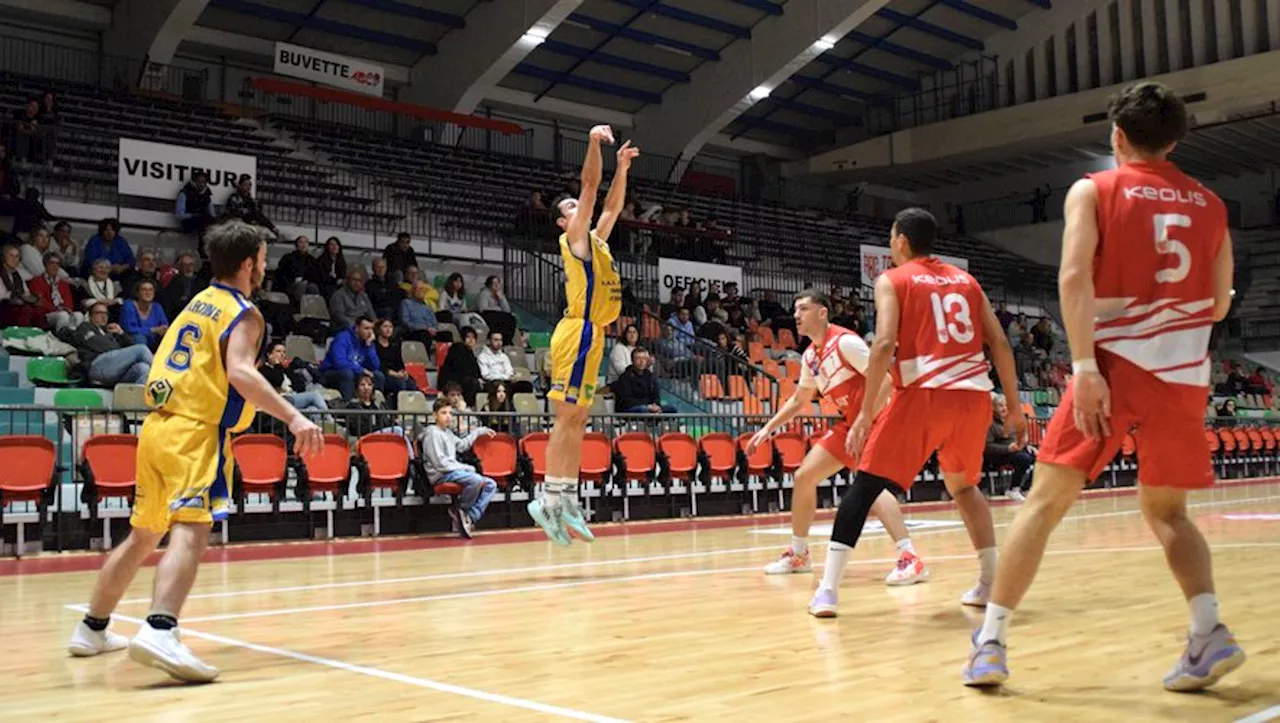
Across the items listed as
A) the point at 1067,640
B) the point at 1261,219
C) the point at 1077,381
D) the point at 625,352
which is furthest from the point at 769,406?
the point at 1261,219

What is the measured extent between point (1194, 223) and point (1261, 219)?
34883 mm

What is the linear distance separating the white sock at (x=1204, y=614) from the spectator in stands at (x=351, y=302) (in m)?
12.0

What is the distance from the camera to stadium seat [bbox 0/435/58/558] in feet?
28.1

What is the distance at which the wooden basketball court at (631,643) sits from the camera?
3164 millimetres

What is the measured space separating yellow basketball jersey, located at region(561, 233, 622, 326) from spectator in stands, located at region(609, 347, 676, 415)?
7249 millimetres

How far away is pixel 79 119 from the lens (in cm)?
1722

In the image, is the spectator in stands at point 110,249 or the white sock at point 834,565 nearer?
the white sock at point 834,565

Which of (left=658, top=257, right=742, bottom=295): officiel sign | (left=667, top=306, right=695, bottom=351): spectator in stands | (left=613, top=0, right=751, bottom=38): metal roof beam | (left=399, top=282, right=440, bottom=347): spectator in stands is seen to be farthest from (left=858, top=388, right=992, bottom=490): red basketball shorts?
(left=613, top=0, right=751, bottom=38): metal roof beam

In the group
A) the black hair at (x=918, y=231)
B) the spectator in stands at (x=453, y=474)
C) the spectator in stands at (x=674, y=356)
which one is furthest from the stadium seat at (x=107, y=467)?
the spectator in stands at (x=674, y=356)

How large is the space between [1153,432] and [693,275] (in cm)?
1721

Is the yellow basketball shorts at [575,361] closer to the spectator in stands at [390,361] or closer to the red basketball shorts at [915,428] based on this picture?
the red basketball shorts at [915,428]

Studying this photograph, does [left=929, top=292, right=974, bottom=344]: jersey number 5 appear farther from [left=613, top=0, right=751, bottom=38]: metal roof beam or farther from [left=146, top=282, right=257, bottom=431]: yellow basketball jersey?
[left=613, top=0, right=751, bottom=38]: metal roof beam

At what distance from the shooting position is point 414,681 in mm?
3559

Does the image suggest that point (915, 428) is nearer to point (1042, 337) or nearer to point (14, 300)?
point (14, 300)
